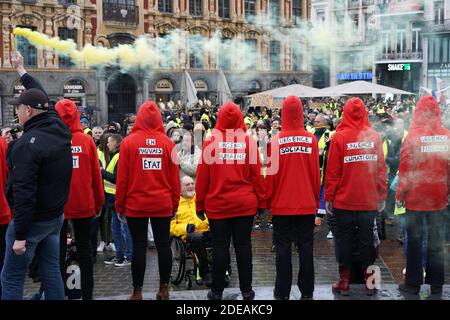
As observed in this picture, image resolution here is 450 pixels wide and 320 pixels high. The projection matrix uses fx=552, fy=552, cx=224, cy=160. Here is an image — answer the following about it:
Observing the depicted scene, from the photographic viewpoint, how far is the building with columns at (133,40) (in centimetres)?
2895

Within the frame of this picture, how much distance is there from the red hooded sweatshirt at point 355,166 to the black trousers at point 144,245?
1770 mm

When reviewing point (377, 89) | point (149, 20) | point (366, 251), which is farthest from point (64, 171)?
point (149, 20)

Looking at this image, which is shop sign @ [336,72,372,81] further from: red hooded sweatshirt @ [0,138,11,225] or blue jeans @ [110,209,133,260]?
red hooded sweatshirt @ [0,138,11,225]

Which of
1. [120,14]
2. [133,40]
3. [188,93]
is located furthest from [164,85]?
[188,93]

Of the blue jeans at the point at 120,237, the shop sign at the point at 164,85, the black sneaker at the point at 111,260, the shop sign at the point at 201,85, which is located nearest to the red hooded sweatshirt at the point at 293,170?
the blue jeans at the point at 120,237

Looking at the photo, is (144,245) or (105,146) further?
(105,146)

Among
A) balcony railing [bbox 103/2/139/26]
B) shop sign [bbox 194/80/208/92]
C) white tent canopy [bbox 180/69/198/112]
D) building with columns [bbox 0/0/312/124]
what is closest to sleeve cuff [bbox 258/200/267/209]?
white tent canopy [bbox 180/69/198/112]

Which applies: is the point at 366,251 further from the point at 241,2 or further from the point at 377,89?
the point at 241,2

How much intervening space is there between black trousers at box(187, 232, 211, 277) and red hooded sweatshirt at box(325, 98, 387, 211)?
1653 millimetres

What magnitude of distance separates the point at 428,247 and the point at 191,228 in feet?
8.97

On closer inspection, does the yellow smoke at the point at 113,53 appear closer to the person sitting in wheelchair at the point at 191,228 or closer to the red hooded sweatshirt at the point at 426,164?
the person sitting in wheelchair at the point at 191,228

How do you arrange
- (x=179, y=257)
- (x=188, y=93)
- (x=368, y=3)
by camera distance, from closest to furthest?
(x=179, y=257)
(x=188, y=93)
(x=368, y=3)

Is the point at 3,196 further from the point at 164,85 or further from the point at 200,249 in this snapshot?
the point at 164,85

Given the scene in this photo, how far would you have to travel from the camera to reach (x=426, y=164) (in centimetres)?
571
